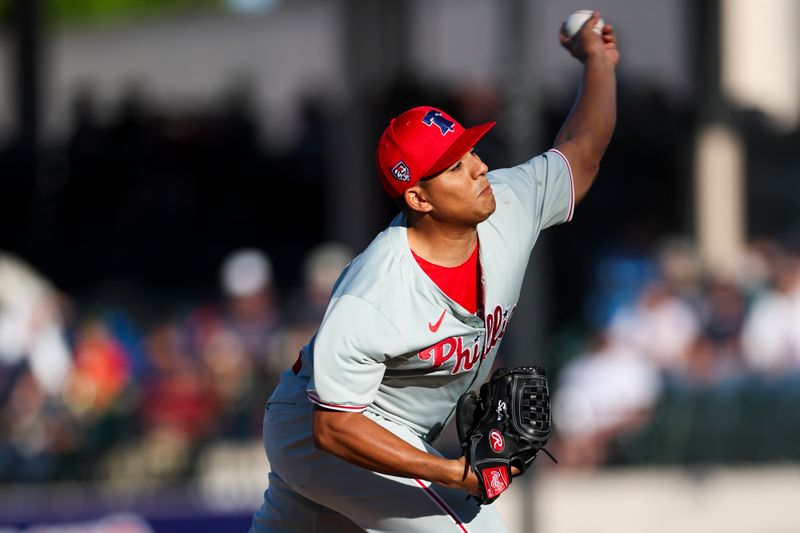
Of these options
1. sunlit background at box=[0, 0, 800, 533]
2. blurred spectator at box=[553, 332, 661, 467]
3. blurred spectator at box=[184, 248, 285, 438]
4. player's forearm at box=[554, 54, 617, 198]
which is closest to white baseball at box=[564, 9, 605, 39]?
player's forearm at box=[554, 54, 617, 198]

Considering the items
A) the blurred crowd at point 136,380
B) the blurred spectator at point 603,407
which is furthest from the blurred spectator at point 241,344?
the blurred spectator at point 603,407

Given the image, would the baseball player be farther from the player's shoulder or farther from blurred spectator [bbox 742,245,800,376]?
blurred spectator [bbox 742,245,800,376]

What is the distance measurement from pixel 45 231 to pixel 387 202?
12.2 ft

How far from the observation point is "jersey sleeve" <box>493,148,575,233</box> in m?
4.27

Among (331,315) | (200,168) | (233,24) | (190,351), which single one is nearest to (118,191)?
(200,168)

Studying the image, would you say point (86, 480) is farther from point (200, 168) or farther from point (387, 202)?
point (387, 202)

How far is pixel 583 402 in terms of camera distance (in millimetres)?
9305

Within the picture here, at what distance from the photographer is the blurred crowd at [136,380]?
30.6 ft

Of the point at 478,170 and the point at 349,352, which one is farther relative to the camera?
the point at 478,170

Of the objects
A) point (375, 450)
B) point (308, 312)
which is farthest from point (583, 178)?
point (308, 312)

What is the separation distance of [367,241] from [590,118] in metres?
10.3

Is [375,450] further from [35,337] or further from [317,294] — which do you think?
[35,337]

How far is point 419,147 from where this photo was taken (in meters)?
3.82

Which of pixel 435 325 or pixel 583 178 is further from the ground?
pixel 583 178
